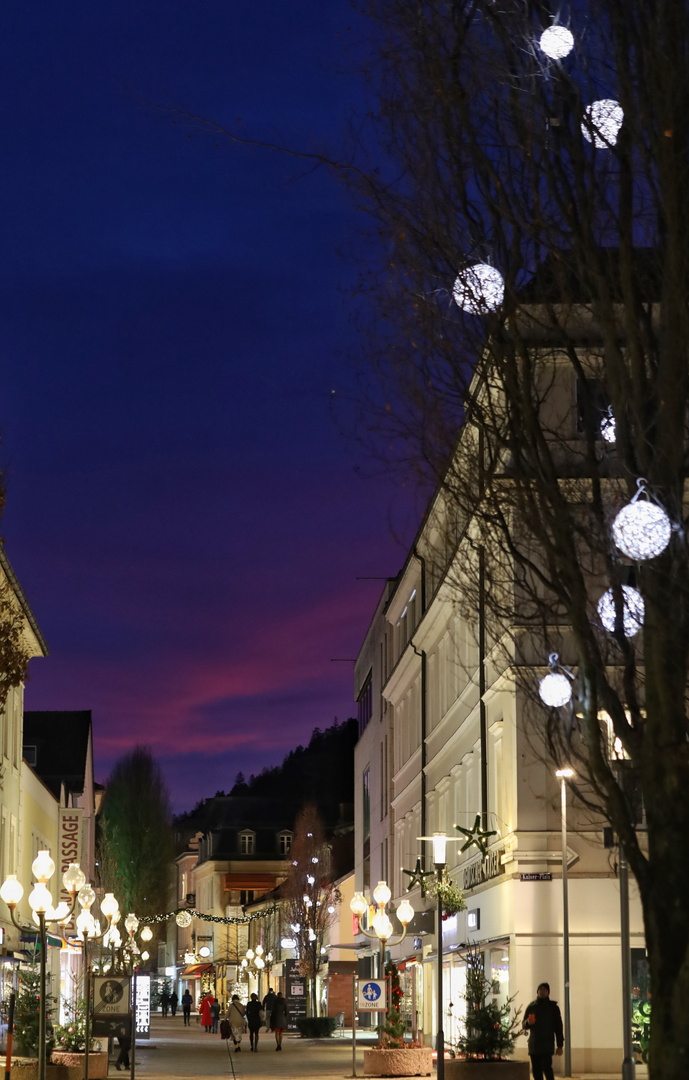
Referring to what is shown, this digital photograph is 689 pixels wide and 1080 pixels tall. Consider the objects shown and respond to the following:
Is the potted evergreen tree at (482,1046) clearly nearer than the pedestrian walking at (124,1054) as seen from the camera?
Yes

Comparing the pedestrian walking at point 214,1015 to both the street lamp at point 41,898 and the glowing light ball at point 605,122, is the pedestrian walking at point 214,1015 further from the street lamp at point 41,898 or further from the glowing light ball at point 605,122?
the glowing light ball at point 605,122

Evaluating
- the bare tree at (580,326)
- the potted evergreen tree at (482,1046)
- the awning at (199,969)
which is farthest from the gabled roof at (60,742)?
the bare tree at (580,326)

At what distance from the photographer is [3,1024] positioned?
122ft

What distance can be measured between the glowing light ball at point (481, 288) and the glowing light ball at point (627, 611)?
278 cm

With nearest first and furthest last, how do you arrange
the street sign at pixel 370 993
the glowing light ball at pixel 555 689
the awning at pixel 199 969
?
the glowing light ball at pixel 555 689 < the street sign at pixel 370 993 < the awning at pixel 199 969

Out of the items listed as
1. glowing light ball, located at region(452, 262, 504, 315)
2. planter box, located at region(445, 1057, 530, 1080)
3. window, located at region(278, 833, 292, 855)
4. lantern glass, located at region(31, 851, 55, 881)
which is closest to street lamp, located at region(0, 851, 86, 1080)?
lantern glass, located at region(31, 851, 55, 881)

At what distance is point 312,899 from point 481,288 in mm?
68085

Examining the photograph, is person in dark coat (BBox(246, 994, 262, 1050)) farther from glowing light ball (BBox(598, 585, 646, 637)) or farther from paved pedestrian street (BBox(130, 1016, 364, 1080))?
glowing light ball (BBox(598, 585, 646, 637))

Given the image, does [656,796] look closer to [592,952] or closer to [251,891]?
[592,952]

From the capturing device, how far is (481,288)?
13828 millimetres

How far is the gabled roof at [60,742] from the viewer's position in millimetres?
76688

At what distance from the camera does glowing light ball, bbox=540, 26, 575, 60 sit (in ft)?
43.6

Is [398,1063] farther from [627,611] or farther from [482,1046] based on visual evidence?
[627,611]

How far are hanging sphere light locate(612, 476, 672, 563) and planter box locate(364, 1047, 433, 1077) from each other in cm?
1855
